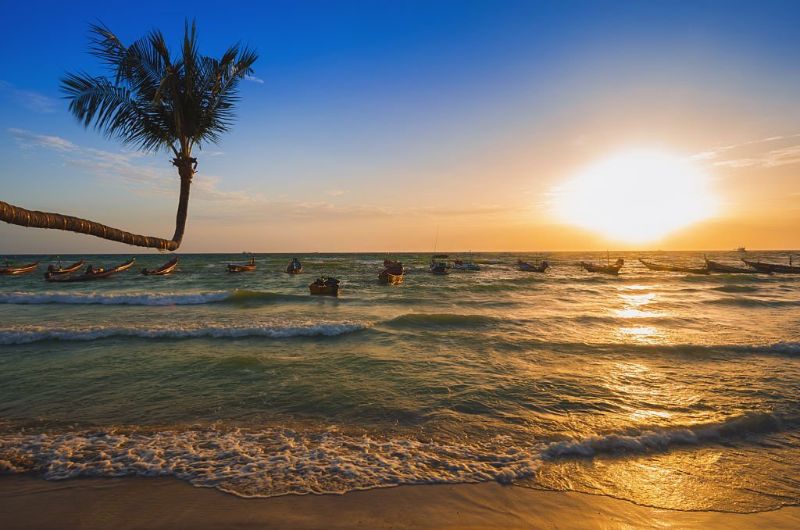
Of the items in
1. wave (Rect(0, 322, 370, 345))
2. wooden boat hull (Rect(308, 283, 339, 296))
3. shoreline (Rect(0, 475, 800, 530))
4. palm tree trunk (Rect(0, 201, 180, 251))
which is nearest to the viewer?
palm tree trunk (Rect(0, 201, 180, 251))

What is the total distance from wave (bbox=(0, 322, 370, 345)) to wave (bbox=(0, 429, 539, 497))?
9.52 metres

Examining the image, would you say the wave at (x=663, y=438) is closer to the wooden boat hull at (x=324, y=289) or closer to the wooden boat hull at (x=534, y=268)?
the wooden boat hull at (x=324, y=289)

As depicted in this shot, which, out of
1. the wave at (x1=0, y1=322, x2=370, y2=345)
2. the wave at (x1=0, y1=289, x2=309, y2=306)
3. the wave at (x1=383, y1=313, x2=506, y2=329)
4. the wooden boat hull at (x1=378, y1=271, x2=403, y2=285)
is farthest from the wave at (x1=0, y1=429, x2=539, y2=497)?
the wooden boat hull at (x1=378, y1=271, x2=403, y2=285)

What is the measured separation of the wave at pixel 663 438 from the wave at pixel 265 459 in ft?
2.89

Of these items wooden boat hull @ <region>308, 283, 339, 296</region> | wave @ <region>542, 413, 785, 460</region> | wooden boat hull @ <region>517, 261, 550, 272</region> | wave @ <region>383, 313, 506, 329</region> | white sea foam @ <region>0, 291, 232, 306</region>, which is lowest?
white sea foam @ <region>0, 291, 232, 306</region>

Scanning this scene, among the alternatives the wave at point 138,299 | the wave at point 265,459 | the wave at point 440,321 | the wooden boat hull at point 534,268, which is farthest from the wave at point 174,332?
the wooden boat hull at point 534,268

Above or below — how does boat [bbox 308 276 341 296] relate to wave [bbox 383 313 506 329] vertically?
above

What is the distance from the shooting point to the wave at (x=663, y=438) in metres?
6.49

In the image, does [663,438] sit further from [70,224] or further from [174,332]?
[174,332]

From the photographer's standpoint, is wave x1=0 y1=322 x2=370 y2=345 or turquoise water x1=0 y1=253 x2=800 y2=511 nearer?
turquoise water x1=0 y1=253 x2=800 y2=511

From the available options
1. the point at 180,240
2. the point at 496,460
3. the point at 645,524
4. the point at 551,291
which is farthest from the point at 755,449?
the point at 551,291

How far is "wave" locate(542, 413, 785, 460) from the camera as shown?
6.49 metres

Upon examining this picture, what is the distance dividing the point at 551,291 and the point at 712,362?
23.9 metres

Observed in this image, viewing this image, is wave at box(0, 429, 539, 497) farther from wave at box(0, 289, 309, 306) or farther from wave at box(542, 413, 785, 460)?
wave at box(0, 289, 309, 306)
